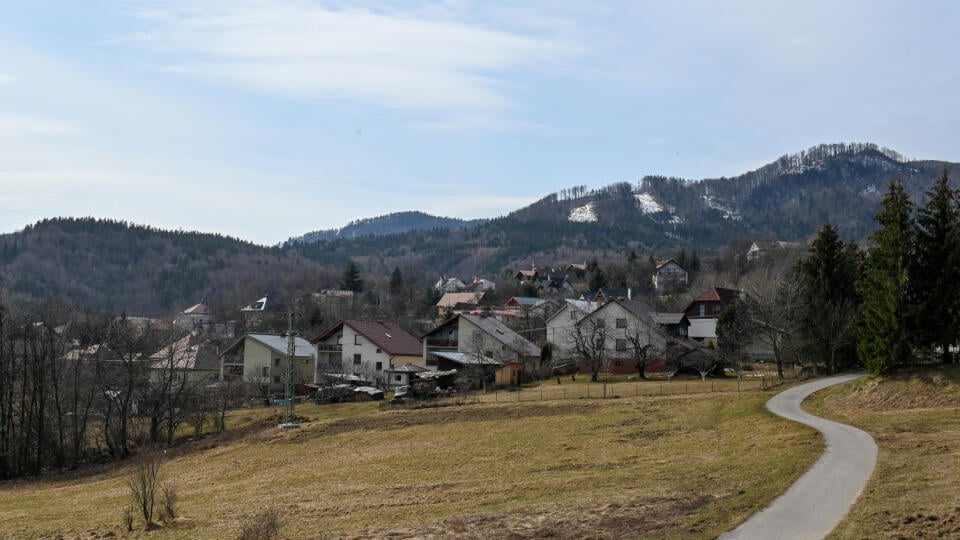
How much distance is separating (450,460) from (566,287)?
504 ft

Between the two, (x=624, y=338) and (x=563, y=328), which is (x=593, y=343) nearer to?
(x=624, y=338)

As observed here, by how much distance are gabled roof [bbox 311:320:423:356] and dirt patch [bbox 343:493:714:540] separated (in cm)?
5588

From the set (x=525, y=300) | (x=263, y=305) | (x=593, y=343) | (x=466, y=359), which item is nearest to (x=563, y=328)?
(x=593, y=343)

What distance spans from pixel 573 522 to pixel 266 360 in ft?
214

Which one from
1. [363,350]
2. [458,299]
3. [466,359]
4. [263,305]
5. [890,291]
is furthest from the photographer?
[263,305]

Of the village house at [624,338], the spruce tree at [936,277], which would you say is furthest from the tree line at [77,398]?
the spruce tree at [936,277]

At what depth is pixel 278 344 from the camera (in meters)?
81.6

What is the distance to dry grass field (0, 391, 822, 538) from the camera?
19.4 meters

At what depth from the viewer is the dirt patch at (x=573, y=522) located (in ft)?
57.1

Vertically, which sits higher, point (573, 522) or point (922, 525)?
point (922, 525)

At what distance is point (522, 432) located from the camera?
38.2m

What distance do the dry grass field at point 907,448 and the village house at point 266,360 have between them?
49458mm

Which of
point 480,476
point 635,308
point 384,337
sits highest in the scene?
point 635,308

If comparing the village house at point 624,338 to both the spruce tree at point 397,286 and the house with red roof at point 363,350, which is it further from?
the spruce tree at point 397,286
